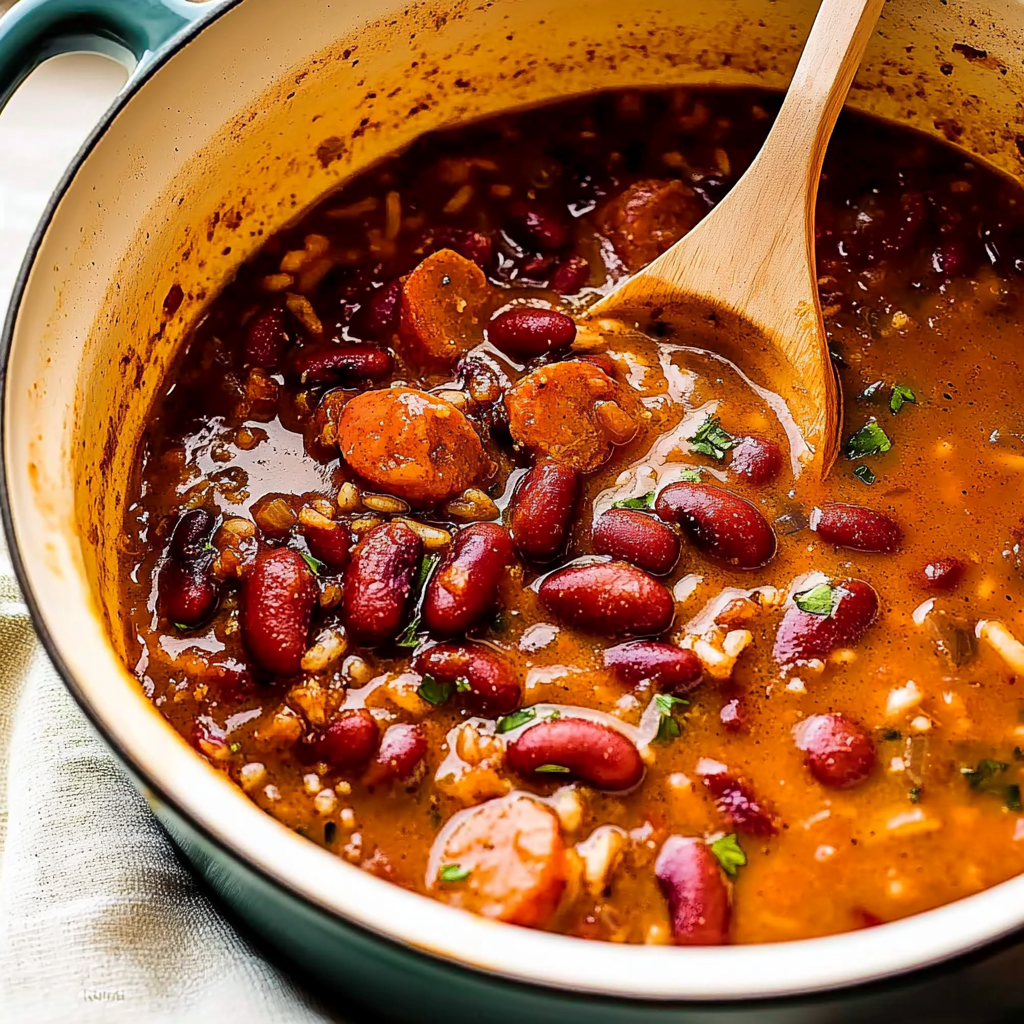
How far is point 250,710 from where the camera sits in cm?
196

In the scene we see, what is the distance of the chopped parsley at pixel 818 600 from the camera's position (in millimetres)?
2020

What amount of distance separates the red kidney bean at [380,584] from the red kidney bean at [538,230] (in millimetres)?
773

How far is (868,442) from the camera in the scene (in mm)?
2264


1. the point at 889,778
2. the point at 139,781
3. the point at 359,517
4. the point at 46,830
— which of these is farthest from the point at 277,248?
the point at 889,778

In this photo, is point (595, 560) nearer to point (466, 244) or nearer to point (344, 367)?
point (344, 367)

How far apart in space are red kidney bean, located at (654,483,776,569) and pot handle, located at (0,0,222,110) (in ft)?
3.61

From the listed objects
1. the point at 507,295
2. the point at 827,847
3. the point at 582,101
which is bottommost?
the point at 827,847

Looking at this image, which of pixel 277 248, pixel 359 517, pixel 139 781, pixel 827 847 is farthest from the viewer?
pixel 277 248

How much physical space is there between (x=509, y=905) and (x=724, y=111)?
1789 millimetres

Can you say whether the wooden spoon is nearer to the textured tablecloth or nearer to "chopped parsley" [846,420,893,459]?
"chopped parsley" [846,420,893,459]

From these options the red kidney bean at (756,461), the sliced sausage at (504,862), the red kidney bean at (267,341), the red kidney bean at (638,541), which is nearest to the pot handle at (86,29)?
the red kidney bean at (267,341)

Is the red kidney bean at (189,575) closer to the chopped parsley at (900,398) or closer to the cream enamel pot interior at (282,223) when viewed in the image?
the cream enamel pot interior at (282,223)

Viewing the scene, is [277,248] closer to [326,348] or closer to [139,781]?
[326,348]

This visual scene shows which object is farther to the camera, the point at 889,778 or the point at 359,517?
the point at 359,517
